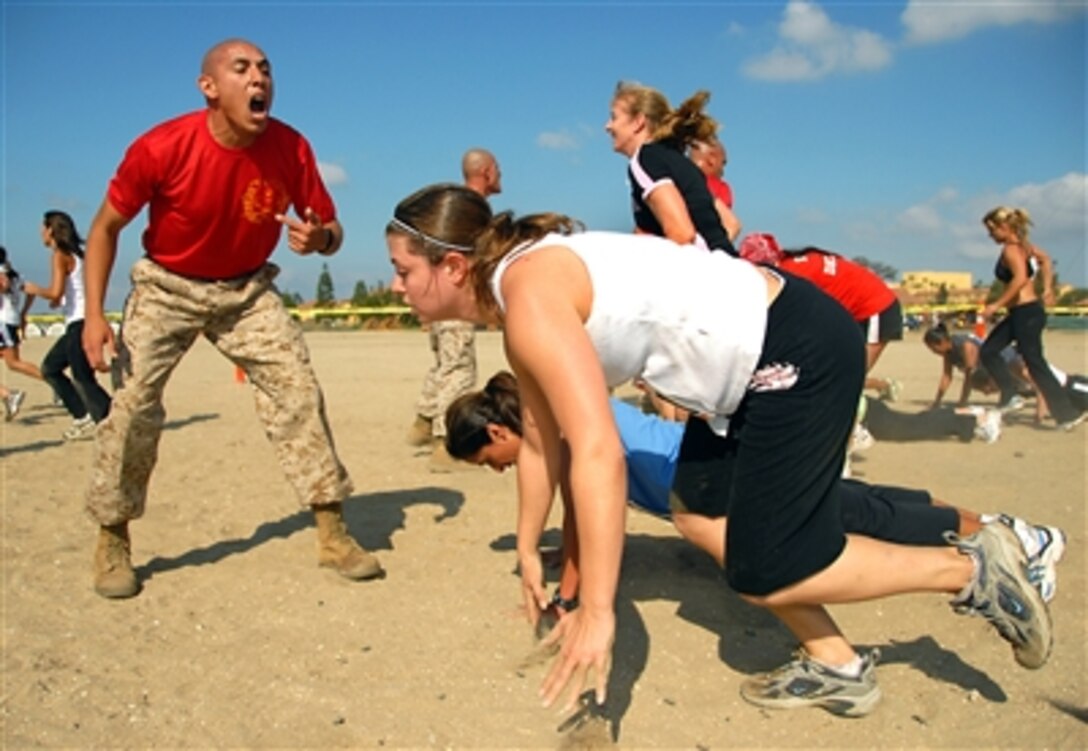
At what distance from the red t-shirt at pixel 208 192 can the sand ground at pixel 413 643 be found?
137 centimetres

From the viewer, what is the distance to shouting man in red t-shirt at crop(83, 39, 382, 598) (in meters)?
3.79

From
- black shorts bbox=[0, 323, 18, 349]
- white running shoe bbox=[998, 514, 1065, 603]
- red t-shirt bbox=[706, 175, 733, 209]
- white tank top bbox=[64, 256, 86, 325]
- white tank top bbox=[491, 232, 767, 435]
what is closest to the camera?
white tank top bbox=[491, 232, 767, 435]

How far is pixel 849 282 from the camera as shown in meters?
5.62

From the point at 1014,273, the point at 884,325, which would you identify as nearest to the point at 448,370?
the point at 884,325

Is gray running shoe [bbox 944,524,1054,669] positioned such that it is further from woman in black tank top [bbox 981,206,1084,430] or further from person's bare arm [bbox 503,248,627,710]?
woman in black tank top [bbox 981,206,1084,430]

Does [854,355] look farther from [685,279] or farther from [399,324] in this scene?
[399,324]

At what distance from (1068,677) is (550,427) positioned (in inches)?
74.0

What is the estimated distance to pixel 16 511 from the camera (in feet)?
16.6

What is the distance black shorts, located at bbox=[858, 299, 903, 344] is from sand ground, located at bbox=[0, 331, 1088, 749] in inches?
38.2

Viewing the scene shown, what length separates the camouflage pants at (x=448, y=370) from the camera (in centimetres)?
650

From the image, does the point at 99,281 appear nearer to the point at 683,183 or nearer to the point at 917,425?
the point at 683,183

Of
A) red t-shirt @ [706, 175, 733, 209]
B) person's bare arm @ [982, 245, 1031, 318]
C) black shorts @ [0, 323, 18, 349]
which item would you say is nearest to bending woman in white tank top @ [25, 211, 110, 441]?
black shorts @ [0, 323, 18, 349]

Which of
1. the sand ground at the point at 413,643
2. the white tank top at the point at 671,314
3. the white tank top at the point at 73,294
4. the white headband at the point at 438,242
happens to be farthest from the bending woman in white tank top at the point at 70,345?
the white tank top at the point at 671,314

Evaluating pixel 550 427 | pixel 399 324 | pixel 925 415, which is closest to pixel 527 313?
pixel 550 427
